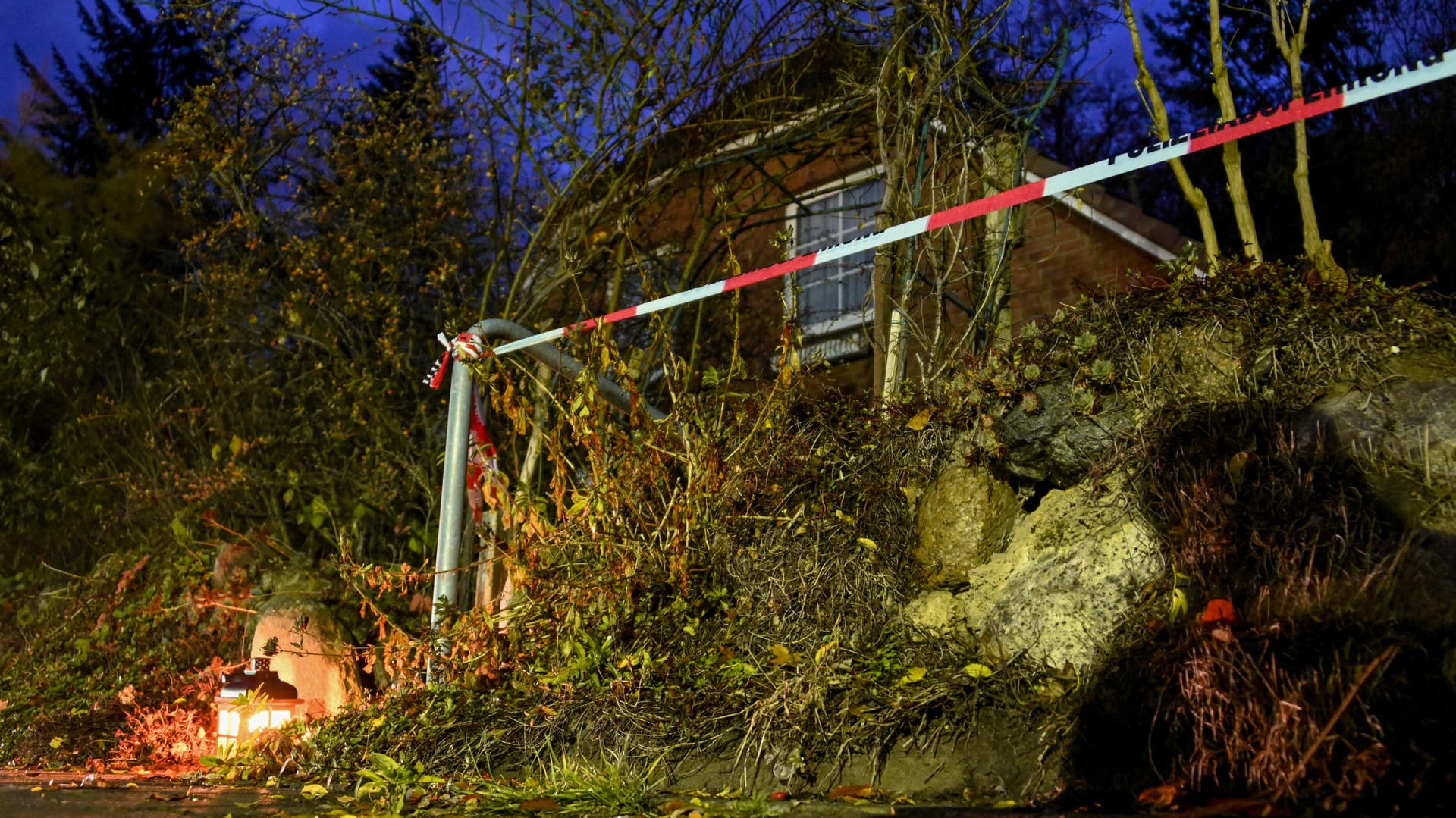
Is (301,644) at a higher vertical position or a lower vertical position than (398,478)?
lower

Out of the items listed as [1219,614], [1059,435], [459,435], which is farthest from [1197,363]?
[459,435]

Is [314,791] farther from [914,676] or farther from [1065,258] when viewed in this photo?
[1065,258]

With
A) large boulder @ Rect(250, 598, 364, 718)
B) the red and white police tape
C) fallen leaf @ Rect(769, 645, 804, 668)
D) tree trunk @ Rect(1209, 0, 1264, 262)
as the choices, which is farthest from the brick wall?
large boulder @ Rect(250, 598, 364, 718)

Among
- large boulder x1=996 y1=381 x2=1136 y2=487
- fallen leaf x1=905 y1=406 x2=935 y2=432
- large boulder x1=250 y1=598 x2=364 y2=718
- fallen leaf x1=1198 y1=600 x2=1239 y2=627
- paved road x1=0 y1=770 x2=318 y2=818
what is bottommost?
paved road x1=0 y1=770 x2=318 y2=818

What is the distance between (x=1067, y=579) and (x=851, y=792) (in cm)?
107

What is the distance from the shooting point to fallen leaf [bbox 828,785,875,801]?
313 cm

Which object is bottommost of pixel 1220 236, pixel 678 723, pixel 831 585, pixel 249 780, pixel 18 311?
pixel 249 780

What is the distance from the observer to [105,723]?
5914 millimetres

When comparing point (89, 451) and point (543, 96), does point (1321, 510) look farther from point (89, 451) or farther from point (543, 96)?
point (89, 451)

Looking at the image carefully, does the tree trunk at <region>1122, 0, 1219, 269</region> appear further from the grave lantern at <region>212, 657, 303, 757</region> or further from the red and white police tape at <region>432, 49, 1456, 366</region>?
the grave lantern at <region>212, 657, 303, 757</region>

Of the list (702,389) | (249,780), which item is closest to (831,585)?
(702,389)

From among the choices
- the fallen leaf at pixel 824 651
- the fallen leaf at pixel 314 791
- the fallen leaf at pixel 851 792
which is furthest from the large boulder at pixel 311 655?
the fallen leaf at pixel 851 792

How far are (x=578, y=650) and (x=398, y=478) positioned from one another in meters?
3.76

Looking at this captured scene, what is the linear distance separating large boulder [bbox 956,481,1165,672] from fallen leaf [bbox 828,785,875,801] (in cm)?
69
